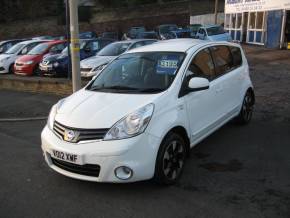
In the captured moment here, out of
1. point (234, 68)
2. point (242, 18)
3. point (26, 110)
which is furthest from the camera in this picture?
point (242, 18)

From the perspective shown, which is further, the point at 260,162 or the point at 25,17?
the point at 25,17

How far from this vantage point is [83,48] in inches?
561

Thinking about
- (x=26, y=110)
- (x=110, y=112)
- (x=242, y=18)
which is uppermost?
(x=242, y=18)

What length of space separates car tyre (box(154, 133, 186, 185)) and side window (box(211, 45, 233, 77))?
5.38ft

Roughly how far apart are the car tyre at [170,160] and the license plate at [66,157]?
0.89 m

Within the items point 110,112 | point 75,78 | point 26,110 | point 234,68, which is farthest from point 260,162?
point 26,110

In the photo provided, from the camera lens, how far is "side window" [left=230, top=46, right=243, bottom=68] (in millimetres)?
6348

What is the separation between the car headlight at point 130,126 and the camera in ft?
12.7

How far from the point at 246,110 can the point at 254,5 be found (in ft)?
67.5

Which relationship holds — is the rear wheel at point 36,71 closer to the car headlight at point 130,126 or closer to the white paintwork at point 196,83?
the white paintwork at point 196,83

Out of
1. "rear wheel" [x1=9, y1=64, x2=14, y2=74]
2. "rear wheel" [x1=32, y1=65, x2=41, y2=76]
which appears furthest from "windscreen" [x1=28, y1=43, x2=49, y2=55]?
"rear wheel" [x1=9, y1=64, x2=14, y2=74]

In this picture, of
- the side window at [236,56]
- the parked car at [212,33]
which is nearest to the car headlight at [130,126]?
the side window at [236,56]

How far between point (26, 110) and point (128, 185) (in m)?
5.74

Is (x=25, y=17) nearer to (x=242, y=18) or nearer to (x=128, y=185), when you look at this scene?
(x=242, y=18)
